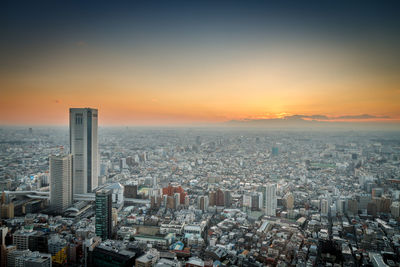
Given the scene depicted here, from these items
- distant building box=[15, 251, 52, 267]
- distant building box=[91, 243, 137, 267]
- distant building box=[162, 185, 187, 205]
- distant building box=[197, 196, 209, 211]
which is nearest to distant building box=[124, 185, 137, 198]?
distant building box=[162, 185, 187, 205]

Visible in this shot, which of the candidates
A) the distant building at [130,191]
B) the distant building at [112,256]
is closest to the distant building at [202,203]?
the distant building at [130,191]

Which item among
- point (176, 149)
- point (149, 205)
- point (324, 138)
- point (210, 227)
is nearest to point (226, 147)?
point (176, 149)

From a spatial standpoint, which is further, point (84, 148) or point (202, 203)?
point (84, 148)

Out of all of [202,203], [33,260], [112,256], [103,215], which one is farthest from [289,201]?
[33,260]

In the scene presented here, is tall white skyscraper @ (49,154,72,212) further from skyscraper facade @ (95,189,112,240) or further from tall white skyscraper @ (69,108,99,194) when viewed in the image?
skyscraper facade @ (95,189,112,240)

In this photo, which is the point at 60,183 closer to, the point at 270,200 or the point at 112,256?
the point at 112,256

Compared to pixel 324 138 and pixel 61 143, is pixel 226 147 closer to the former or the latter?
pixel 324 138
